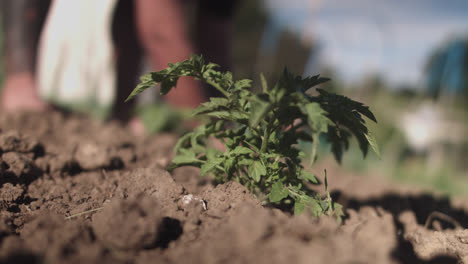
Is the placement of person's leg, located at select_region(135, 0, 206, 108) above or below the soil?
above

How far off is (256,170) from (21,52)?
3.24 meters

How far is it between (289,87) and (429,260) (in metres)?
0.84

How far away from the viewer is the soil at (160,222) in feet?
3.50

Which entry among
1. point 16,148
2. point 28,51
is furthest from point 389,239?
point 28,51

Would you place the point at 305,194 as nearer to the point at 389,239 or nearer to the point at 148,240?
the point at 389,239

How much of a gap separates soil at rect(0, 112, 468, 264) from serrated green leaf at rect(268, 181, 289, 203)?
0.06m

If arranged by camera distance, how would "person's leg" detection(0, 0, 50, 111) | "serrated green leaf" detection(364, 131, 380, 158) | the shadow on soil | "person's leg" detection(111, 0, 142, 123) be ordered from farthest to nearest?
"person's leg" detection(111, 0, 142, 123), "person's leg" detection(0, 0, 50, 111), the shadow on soil, "serrated green leaf" detection(364, 131, 380, 158)

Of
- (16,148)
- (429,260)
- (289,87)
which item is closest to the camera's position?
(289,87)

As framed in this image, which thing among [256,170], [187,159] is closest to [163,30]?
[187,159]

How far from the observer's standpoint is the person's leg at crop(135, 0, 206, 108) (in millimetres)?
3912

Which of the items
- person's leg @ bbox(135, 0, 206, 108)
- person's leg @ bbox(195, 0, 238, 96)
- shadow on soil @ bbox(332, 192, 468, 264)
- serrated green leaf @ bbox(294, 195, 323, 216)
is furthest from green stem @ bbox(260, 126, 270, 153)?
person's leg @ bbox(195, 0, 238, 96)

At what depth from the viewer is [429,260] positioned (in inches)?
55.4

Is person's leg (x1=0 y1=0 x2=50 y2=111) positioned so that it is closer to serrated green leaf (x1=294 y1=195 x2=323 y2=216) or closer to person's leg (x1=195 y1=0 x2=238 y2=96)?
person's leg (x1=195 y1=0 x2=238 y2=96)

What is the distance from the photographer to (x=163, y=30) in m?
3.99
